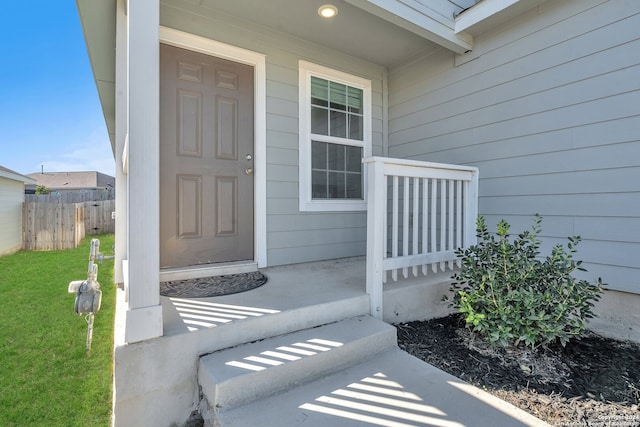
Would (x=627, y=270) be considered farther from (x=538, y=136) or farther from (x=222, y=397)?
(x=222, y=397)

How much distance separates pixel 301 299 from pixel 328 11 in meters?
2.54

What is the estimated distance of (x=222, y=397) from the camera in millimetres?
1339

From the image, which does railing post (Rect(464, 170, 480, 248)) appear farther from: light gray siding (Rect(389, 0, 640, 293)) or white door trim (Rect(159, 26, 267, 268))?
white door trim (Rect(159, 26, 267, 268))

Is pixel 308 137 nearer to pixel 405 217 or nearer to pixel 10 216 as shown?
→ pixel 405 217

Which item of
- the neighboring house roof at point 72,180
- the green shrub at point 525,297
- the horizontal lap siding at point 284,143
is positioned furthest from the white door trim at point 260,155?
the neighboring house roof at point 72,180

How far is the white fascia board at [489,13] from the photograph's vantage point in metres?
2.57

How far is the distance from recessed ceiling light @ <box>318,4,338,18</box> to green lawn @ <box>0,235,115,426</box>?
3372mm

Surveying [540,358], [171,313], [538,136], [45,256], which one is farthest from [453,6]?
[45,256]

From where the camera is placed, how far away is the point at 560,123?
2.46m

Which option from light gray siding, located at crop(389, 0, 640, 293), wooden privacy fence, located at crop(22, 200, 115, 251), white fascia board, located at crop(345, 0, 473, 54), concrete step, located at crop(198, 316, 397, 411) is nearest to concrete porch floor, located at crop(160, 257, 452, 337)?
concrete step, located at crop(198, 316, 397, 411)

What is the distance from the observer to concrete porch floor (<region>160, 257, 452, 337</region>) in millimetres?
1746

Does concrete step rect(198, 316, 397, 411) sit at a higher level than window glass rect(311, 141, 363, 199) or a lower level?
lower

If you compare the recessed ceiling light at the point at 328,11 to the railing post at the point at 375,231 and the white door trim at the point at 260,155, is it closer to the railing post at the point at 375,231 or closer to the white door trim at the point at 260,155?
the white door trim at the point at 260,155

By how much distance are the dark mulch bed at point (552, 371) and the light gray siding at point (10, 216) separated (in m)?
8.65
